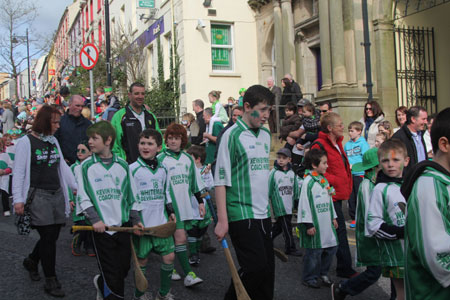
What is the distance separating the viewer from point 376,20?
47.3 feet

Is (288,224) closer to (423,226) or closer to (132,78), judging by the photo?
(423,226)

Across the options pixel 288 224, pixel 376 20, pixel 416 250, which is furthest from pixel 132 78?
pixel 416 250

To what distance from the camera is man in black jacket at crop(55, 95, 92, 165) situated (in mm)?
6578

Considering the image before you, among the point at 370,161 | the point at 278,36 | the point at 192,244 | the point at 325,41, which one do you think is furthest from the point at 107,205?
the point at 278,36

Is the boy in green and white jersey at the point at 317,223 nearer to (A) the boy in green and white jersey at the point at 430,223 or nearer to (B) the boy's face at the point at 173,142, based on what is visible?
(B) the boy's face at the point at 173,142

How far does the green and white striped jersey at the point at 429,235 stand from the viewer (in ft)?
6.86

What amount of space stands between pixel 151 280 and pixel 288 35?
14014 mm

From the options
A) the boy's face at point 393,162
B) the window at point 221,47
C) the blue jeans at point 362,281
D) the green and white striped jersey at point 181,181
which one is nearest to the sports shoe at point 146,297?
the green and white striped jersey at point 181,181

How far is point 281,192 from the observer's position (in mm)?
6426

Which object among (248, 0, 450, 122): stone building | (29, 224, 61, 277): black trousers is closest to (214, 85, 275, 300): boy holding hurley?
(29, 224, 61, 277): black trousers

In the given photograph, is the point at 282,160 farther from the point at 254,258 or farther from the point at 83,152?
the point at 254,258

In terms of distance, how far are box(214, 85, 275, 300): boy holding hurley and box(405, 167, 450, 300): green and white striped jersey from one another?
1.42 meters

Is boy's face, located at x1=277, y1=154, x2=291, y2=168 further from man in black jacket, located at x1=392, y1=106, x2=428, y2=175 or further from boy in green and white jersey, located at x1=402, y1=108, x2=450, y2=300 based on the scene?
boy in green and white jersey, located at x1=402, y1=108, x2=450, y2=300

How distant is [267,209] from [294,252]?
113 inches
